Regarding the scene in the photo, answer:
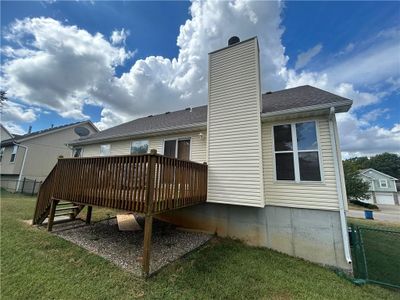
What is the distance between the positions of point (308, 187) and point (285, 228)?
1.49 meters


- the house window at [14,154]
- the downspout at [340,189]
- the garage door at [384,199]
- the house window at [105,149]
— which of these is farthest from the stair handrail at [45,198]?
the garage door at [384,199]

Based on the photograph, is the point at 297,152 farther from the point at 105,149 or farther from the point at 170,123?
the point at 105,149

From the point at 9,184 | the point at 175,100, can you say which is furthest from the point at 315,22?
the point at 9,184

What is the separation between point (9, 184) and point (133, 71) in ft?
54.2

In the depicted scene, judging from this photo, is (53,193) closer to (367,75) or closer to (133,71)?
(133,71)

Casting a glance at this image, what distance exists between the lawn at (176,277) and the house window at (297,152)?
2.50m

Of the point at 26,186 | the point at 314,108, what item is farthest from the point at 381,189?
the point at 26,186

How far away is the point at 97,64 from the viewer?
1280 centimetres

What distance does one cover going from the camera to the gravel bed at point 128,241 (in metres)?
4.69

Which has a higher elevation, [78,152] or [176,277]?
[78,152]

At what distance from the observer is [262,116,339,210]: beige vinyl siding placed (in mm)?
5211

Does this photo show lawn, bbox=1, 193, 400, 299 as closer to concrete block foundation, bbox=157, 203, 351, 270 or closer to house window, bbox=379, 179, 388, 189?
concrete block foundation, bbox=157, 203, 351, 270

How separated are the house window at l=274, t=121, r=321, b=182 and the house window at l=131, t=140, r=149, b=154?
20.6 ft

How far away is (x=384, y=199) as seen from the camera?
3584 cm
